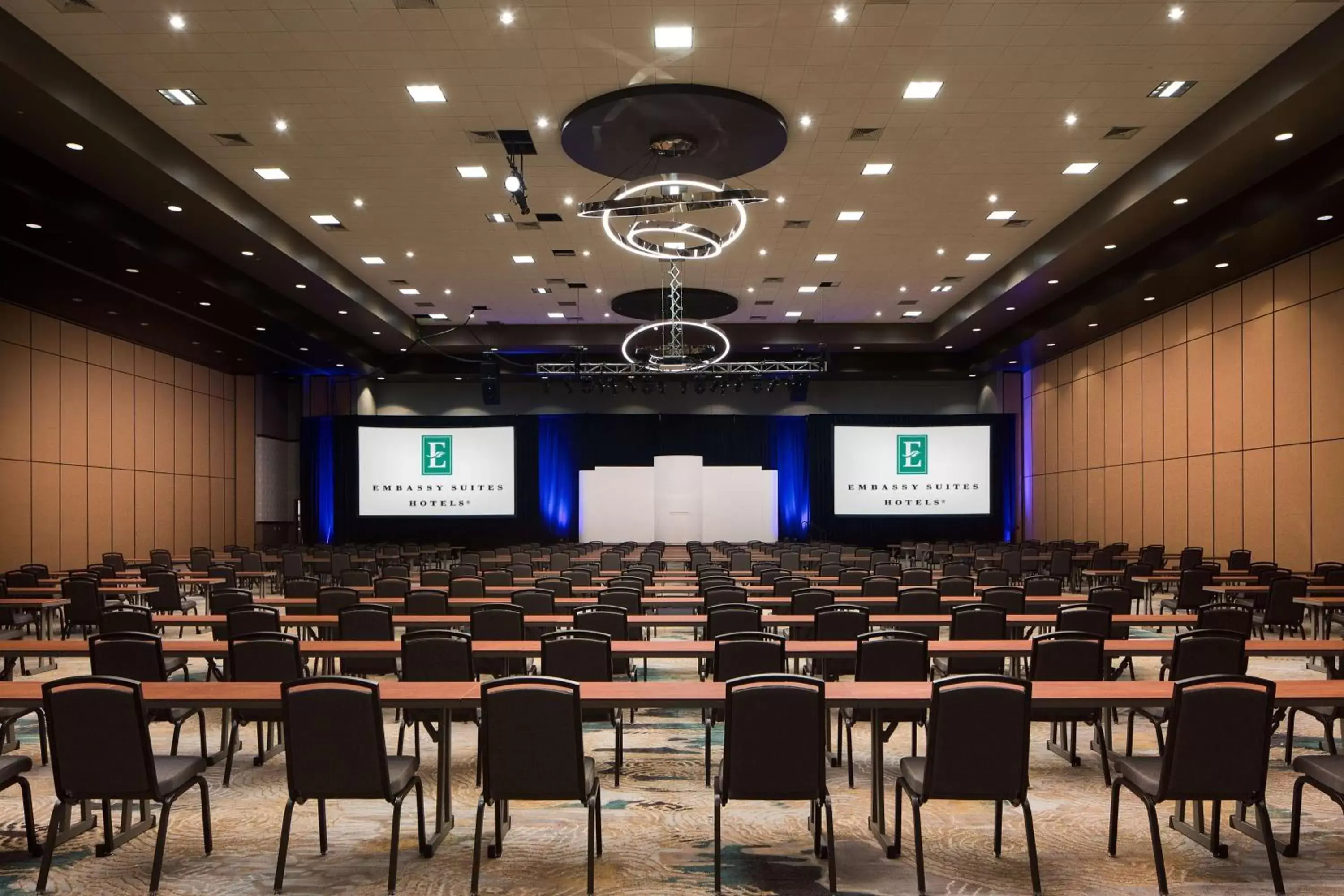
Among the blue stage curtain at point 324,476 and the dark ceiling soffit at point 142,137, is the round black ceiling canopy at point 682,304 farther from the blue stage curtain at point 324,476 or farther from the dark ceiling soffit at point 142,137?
the blue stage curtain at point 324,476

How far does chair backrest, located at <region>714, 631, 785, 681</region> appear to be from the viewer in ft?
18.7

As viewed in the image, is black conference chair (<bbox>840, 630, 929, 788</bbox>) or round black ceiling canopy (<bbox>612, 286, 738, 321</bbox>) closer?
black conference chair (<bbox>840, 630, 929, 788</bbox>)

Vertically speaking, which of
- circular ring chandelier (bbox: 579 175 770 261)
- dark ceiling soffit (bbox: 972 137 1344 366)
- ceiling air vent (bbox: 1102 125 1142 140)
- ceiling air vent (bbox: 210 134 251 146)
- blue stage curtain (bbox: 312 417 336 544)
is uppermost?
ceiling air vent (bbox: 1102 125 1142 140)

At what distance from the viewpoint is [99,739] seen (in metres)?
4.31

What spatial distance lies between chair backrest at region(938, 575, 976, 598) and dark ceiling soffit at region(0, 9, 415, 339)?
10362 mm

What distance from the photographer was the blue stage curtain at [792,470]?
28.1 m

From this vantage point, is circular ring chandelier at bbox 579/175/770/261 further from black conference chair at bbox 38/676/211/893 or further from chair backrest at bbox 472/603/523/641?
black conference chair at bbox 38/676/211/893

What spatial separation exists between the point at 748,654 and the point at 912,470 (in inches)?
859

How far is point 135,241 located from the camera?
1283cm

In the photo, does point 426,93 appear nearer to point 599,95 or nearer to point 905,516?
point 599,95

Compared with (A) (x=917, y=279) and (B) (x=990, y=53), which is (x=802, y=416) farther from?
(B) (x=990, y=53)

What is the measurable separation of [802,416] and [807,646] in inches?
868

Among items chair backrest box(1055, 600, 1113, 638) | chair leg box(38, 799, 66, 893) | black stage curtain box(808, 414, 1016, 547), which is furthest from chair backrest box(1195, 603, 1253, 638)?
black stage curtain box(808, 414, 1016, 547)

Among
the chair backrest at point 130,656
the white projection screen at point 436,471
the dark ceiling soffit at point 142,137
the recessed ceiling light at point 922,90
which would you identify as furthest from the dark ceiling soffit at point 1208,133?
the white projection screen at point 436,471
